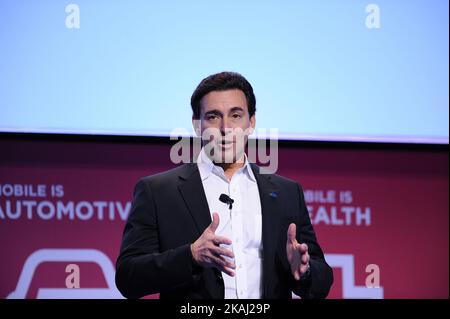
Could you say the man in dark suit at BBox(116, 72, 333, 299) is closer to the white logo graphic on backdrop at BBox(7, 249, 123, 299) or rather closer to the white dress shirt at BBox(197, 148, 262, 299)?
the white dress shirt at BBox(197, 148, 262, 299)

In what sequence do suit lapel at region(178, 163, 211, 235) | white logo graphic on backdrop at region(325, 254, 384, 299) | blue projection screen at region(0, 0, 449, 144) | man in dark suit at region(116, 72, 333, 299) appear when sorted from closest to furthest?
man in dark suit at region(116, 72, 333, 299)
suit lapel at region(178, 163, 211, 235)
blue projection screen at region(0, 0, 449, 144)
white logo graphic on backdrop at region(325, 254, 384, 299)

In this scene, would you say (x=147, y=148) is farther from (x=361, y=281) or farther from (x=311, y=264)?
(x=311, y=264)

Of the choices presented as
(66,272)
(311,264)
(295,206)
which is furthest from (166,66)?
(311,264)

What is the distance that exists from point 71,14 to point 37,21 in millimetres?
166

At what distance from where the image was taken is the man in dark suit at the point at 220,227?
6.33ft

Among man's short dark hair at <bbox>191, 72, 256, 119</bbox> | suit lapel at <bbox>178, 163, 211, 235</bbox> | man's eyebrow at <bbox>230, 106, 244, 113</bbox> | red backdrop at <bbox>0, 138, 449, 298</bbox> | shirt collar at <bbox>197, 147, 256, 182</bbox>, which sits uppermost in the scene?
man's short dark hair at <bbox>191, 72, 256, 119</bbox>

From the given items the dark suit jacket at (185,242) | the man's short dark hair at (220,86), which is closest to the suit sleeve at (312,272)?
the dark suit jacket at (185,242)

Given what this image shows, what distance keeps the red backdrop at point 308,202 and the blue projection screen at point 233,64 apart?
0.55 feet

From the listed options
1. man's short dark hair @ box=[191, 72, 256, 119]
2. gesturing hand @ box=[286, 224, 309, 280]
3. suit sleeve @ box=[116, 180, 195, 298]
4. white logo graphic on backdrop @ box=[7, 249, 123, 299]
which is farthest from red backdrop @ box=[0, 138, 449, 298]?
gesturing hand @ box=[286, 224, 309, 280]

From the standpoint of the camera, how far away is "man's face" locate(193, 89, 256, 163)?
2191 millimetres

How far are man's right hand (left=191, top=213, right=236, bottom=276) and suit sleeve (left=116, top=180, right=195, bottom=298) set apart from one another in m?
0.03

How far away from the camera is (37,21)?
3.27m

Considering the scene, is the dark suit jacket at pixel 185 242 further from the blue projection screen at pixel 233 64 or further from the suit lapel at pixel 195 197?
the blue projection screen at pixel 233 64
